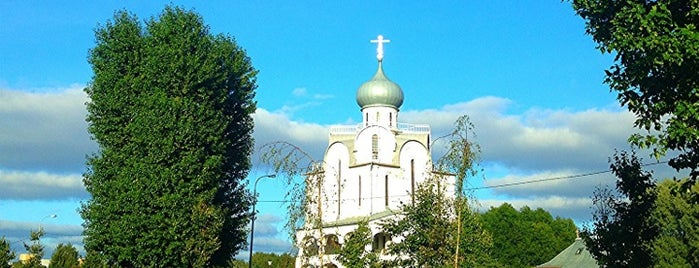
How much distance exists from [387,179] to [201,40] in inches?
1545

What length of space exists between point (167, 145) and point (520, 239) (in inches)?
2279

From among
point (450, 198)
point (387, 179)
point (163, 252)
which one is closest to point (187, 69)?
point (163, 252)

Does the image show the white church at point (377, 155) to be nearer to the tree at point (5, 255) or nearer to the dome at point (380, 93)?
the dome at point (380, 93)

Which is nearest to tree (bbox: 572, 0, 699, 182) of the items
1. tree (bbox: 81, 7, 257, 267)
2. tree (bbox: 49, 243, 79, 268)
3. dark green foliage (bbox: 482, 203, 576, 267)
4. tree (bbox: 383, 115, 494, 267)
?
tree (bbox: 383, 115, 494, 267)

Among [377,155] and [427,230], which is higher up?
[377,155]

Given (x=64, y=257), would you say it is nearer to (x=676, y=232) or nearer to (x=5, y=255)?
(x=5, y=255)

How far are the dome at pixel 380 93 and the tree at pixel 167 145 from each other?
3853 cm

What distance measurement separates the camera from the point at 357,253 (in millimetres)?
28266

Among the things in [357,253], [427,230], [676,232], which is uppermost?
[676,232]

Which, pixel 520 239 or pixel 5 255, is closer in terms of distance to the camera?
pixel 5 255

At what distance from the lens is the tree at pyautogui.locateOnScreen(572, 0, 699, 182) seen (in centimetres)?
1653

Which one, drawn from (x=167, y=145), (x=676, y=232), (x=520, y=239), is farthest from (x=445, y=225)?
(x=520, y=239)

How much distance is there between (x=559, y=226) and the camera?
8788 centimetres

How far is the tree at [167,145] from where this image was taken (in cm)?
3106
